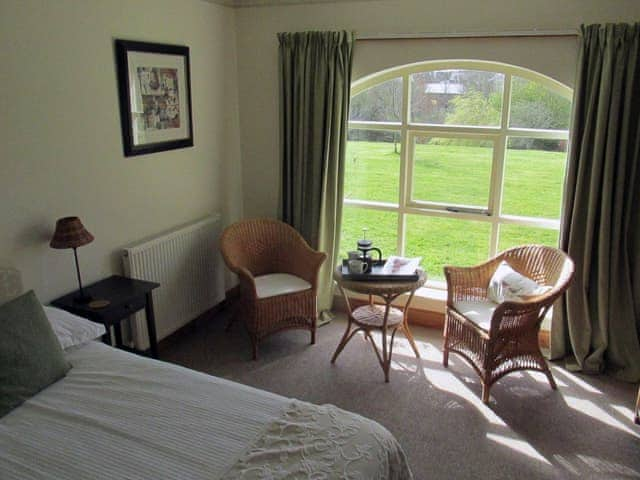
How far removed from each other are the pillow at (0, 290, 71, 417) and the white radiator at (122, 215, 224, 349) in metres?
1.02

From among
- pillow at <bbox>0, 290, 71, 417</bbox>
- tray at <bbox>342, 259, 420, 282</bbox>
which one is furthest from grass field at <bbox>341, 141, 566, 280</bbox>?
pillow at <bbox>0, 290, 71, 417</bbox>

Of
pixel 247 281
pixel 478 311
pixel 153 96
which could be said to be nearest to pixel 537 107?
pixel 478 311

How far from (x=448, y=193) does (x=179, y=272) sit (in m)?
2.13

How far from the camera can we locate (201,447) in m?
1.90

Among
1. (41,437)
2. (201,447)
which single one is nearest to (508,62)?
(201,447)

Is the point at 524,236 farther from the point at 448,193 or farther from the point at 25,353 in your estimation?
the point at 25,353

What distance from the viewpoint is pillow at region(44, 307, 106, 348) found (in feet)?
8.32

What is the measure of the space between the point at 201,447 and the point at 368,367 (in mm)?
1882

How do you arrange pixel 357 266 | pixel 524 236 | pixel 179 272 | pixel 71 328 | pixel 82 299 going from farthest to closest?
1. pixel 524 236
2. pixel 179 272
3. pixel 357 266
4. pixel 82 299
5. pixel 71 328

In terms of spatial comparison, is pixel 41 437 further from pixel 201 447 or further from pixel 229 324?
pixel 229 324

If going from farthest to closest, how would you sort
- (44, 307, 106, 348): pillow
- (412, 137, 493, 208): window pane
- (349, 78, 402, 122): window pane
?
(349, 78, 402, 122): window pane < (412, 137, 493, 208): window pane < (44, 307, 106, 348): pillow

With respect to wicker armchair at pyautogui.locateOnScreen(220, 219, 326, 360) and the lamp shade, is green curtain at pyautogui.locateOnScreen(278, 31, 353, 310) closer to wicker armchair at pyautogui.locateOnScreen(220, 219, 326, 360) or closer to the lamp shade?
wicker armchair at pyautogui.locateOnScreen(220, 219, 326, 360)

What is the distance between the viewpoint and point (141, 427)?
6.60ft

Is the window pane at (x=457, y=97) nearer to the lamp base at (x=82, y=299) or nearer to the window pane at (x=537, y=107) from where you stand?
the window pane at (x=537, y=107)
